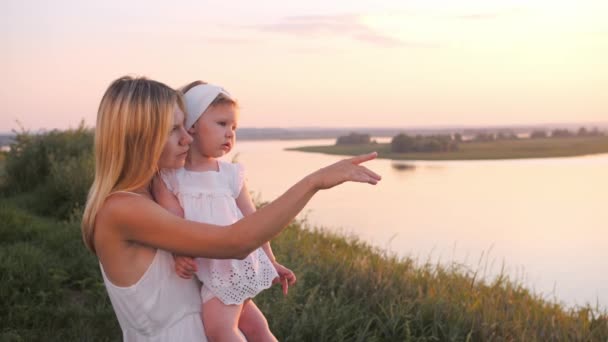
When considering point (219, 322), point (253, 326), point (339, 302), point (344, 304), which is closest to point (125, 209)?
point (219, 322)

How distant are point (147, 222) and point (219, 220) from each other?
18.8 inches

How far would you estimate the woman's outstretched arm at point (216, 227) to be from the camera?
2.09 m

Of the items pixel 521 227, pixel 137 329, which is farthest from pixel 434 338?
pixel 521 227

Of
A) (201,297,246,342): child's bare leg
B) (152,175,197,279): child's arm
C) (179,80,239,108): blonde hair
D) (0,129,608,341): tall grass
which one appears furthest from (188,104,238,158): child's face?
(0,129,608,341): tall grass

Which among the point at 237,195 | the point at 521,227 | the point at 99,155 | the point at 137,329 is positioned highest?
the point at 99,155

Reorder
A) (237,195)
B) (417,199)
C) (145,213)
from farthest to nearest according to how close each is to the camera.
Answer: (417,199)
(237,195)
(145,213)

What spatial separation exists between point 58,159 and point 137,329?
887 centimetres

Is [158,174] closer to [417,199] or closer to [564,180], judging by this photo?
[417,199]

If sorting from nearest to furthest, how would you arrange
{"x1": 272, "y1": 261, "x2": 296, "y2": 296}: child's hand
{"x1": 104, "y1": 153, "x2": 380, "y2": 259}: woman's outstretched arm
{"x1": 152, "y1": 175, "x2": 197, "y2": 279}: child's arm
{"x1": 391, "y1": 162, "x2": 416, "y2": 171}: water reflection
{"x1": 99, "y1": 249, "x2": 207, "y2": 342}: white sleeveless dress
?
{"x1": 104, "y1": 153, "x2": 380, "y2": 259}: woman's outstretched arm
{"x1": 99, "y1": 249, "x2": 207, "y2": 342}: white sleeveless dress
{"x1": 152, "y1": 175, "x2": 197, "y2": 279}: child's arm
{"x1": 272, "y1": 261, "x2": 296, "y2": 296}: child's hand
{"x1": 391, "y1": 162, "x2": 416, "y2": 171}: water reflection

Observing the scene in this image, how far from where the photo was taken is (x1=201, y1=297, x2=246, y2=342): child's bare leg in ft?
8.45

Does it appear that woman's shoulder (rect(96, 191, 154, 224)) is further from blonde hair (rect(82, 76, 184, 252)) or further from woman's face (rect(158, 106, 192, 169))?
woman's face (rect(158, 106, 192, 169))

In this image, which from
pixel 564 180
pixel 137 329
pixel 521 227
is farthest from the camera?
pixel 564 180

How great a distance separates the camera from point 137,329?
2.60m

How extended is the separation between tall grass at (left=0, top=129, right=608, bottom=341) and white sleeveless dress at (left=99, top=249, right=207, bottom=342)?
2.13 metres
